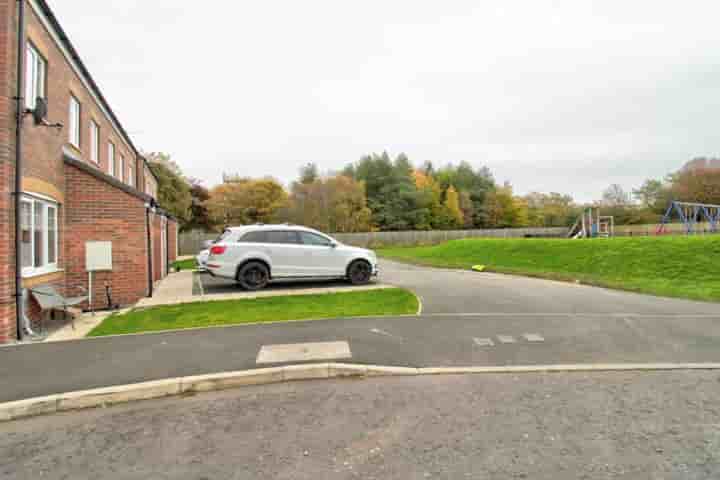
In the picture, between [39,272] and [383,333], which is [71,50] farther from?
[383,333]

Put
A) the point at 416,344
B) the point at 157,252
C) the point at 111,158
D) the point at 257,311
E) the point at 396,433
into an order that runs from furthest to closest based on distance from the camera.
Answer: the point at 157,252
the point at 111,158
the point at 257,311
the point at 416,344
the point at 396,433

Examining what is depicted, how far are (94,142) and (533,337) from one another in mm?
13383

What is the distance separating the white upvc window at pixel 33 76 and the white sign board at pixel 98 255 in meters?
2.85

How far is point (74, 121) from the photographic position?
430 inches

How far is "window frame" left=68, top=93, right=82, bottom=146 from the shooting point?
10391 mm

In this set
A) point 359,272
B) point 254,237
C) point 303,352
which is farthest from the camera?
point 359,272

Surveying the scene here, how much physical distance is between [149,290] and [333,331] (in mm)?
6493

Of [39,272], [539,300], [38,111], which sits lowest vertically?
[539,300]

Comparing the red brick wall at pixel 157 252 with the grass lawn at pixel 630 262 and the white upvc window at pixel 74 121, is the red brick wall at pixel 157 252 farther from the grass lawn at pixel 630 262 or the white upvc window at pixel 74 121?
the grass lawn at pixel 630 262

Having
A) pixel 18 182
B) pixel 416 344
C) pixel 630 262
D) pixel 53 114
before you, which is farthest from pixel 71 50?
pixel 630 262

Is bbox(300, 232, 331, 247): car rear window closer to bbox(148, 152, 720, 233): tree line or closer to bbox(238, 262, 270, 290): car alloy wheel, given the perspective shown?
bbox(238, 262, 270, 290): car alloy wheel

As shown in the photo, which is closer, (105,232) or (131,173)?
(105,232)

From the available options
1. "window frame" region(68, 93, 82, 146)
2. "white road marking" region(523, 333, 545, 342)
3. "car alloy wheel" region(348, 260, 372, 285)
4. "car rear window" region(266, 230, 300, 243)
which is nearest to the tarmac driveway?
"car alloy wheel" region(348, 260, 372, 285)

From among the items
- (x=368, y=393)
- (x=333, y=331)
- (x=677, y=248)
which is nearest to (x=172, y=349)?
(x=333, y=331)
